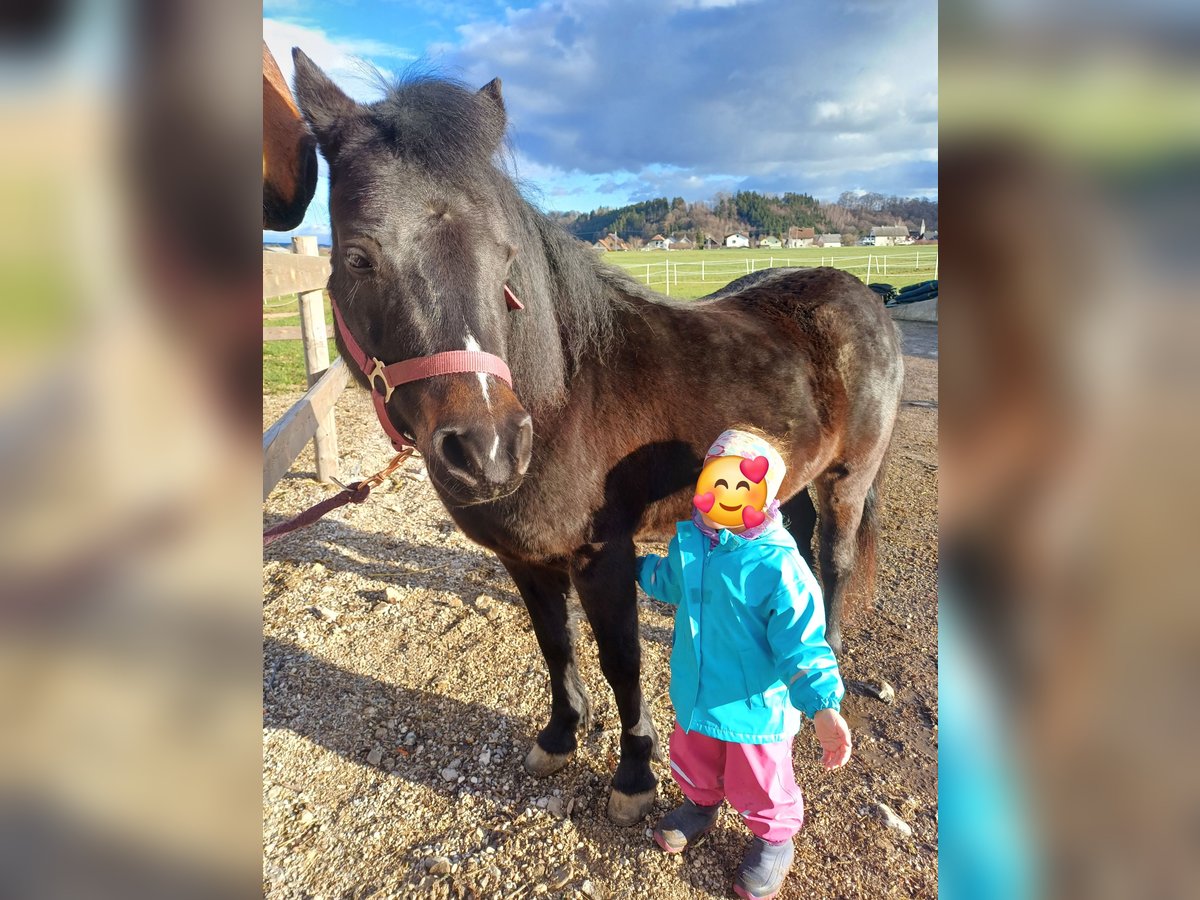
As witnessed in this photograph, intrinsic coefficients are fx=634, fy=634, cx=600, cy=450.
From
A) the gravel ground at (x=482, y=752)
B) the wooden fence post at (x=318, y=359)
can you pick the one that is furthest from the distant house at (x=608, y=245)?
the wooden fence post at (x=318, y=359)

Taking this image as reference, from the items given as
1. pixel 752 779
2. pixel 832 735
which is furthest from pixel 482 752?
pixel 832 735

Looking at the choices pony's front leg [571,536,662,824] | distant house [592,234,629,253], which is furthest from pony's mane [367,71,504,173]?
pony's front leg [571,536,662,824]

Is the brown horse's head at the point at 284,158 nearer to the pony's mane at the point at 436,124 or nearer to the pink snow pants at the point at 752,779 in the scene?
the pony's mane at the point at 436,124

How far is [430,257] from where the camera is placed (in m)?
1.63

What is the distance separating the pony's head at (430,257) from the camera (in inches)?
62.4

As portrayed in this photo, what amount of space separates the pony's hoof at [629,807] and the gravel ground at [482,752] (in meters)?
0.04

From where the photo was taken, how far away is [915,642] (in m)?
3.36

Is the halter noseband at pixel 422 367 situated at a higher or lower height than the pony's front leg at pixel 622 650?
higher

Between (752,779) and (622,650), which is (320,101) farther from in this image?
(752,779)

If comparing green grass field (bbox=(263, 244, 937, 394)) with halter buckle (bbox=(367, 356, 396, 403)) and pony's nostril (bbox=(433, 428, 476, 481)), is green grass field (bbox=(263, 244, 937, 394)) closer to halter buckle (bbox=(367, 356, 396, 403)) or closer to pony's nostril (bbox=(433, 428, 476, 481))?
halter buckle (bbox=(367, 356, 396, 403))

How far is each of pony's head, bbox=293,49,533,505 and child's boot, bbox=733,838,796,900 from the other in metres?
1.47

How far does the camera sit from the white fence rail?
66.2 ft
